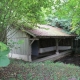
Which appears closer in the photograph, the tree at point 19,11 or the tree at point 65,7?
the tree at point 19,11

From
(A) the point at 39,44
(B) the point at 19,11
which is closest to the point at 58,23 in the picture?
(A) the point at 39,44

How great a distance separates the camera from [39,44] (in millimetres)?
14875

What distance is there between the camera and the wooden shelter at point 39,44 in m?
11.5

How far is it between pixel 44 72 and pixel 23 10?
305 centimetres

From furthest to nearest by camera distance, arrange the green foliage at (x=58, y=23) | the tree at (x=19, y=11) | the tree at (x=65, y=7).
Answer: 1. the green foliage at (x=58, y=23)
2. the tree at (x=65, y=7)
3. the tree at (x=19, y=11)

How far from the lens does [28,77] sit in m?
5.46

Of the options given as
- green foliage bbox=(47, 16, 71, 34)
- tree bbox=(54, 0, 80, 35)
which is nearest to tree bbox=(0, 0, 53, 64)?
tree bbox=(54, 0, 80, 35)

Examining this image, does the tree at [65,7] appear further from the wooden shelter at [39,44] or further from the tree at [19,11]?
the wooden shelter at [39,44]

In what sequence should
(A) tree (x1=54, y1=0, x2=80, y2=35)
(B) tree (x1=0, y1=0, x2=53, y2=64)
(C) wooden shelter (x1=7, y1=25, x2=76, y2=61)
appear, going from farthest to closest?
(C) wooden shelter (x1=7, y1=25, x2=76, y2=61) → (A) tree (x1=54, y1=0, x2=80, y2=35) → (B) tree (x1=0, y1=0, x2=53, y2=64)

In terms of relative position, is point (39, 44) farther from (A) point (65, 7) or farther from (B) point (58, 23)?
(A) point (65, 7)

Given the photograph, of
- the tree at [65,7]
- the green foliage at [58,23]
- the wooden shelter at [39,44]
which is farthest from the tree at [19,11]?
the green foliage at [58,23]

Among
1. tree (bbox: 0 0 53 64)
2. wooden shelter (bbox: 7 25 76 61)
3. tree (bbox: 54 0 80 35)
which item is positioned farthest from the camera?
wooden shelter (bbox: 7 25 76 61)

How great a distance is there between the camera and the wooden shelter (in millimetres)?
11516

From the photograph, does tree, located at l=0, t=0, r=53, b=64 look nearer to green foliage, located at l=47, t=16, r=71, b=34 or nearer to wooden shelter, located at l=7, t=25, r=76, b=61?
wooden shelter, located at l=7, t=25, r=76, b=61
